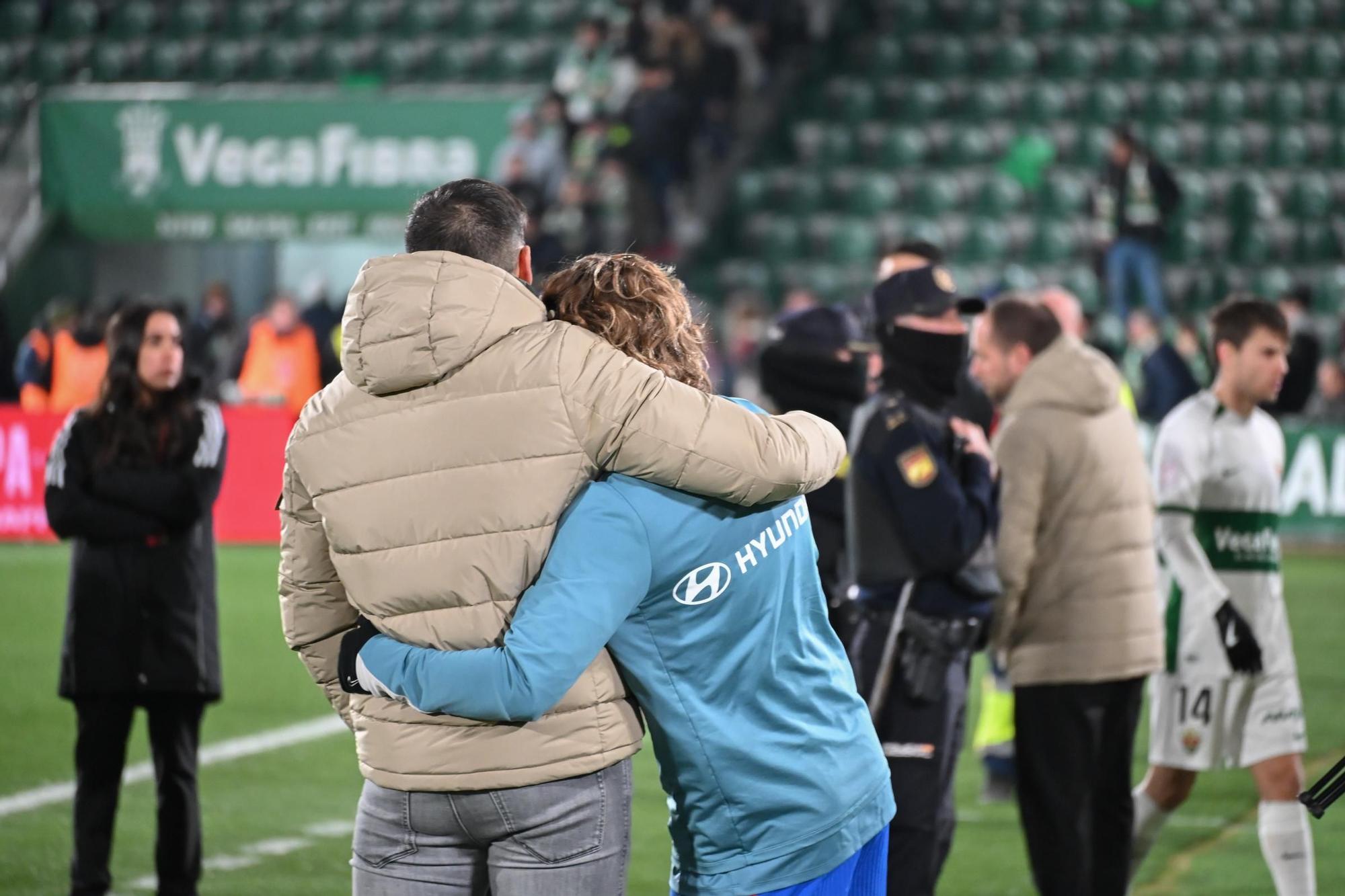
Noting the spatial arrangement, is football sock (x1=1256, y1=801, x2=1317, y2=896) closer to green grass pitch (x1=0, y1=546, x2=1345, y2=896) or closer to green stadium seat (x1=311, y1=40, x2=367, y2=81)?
green grass pitch (x1=0, y1=546, x2=1345, y2=896)

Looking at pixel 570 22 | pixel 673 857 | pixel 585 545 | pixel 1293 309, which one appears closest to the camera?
pixel 585 545

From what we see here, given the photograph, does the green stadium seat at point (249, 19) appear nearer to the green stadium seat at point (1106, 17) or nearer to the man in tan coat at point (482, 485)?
the green stadium seat at point (1106, 17)

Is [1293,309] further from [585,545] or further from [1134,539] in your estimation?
[585,545]

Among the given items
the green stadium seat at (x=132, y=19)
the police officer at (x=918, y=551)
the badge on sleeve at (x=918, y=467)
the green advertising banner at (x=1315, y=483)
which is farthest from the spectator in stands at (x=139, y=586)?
the green stadium seat at (x=132, y=19)

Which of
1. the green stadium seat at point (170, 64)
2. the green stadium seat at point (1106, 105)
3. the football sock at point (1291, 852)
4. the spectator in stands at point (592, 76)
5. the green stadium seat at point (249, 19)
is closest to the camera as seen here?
the football sock at point (1291, 852)

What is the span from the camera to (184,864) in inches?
212

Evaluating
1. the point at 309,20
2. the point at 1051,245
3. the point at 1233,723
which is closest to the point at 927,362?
the point at 1233,723

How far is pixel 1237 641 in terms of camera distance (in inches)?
206

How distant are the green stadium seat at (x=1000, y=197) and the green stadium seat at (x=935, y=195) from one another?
280 mm

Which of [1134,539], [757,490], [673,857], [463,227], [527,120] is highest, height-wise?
[527,120]

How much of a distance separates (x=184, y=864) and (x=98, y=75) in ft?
60.2

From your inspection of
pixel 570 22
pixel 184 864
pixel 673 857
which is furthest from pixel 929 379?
pixel 570 22

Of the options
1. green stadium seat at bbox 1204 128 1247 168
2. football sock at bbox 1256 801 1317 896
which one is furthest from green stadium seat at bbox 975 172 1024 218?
football sock at bbox 1256 801 1317 896

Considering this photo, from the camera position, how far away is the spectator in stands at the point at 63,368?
15.4 m
